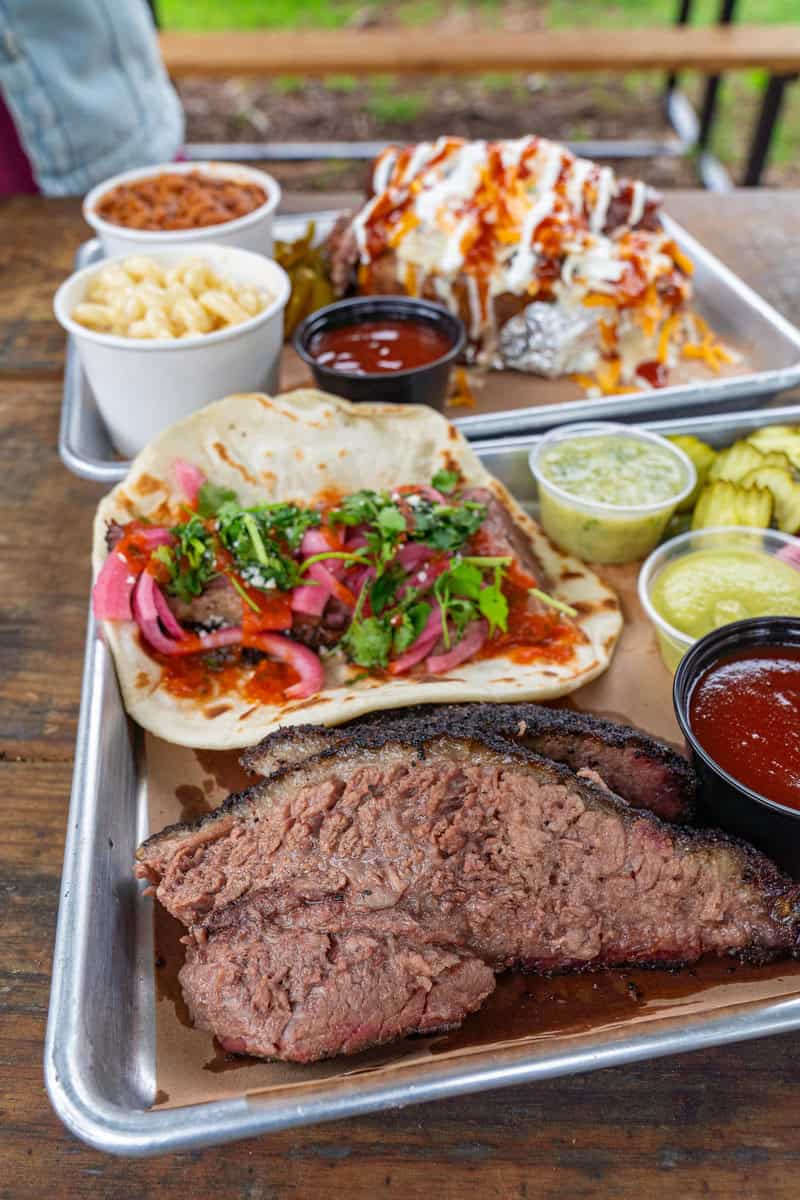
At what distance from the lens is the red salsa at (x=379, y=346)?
3.78 meters

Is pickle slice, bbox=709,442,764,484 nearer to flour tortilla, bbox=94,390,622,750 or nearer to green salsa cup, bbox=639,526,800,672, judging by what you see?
green salsa cup, bbox=639,526,800,672

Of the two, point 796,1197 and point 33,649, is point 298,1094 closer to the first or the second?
point 796,1197

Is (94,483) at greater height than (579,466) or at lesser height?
lesser

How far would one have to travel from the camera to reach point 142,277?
3711mm

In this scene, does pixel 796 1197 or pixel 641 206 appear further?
pixel 641 206

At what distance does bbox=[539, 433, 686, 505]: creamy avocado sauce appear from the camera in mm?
3186

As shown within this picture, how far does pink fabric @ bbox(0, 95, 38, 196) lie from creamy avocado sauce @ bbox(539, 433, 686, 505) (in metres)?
4.20

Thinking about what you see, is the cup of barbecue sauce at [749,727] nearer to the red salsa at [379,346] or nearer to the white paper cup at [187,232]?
the red salsa at [379,346]

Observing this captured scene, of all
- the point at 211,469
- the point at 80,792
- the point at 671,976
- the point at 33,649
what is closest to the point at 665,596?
the point at 671,976

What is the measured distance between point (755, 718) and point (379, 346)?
2350 millimetres

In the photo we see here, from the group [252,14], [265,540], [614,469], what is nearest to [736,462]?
[614,469]

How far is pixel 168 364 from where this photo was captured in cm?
334

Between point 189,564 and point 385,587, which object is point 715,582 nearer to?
point 385,587

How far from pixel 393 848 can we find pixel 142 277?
2766mm
